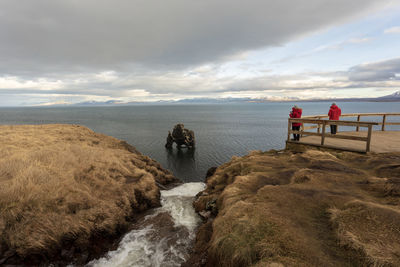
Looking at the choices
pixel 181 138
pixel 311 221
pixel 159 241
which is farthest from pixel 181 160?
pixel 311 221

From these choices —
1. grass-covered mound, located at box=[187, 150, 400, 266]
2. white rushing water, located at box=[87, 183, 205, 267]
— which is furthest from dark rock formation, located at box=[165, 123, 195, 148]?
grass-covered mound, located at box=[187, 150, 400, 266]

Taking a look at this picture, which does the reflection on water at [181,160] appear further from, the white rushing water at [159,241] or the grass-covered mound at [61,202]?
the white rushing water at [159,241]

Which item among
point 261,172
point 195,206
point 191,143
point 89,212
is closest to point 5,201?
point 89,212

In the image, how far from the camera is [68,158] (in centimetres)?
1262

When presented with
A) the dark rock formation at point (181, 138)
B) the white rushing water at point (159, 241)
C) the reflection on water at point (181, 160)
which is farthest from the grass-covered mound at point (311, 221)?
the dark rock formation at point (181, 138)

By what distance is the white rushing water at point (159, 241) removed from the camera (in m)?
7.05

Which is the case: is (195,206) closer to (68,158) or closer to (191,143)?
(68,158)

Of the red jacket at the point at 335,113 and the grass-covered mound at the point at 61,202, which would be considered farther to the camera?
the red jacket at the point at 335,113

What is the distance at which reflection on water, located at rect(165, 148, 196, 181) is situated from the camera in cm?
2473

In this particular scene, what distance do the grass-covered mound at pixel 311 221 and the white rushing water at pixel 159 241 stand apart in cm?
87

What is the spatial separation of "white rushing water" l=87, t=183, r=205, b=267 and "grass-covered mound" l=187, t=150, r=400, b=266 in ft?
2.87

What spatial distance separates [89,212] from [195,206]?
5.51 meters

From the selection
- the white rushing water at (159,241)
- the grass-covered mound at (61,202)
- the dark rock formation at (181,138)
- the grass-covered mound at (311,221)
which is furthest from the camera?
the dark rock formation at (181,138)

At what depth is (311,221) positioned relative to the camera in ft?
18.6
